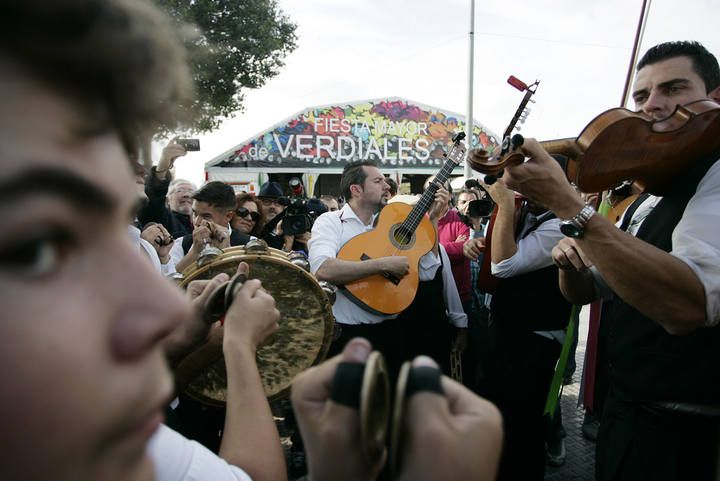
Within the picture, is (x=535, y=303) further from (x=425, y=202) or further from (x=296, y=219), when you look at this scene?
(x=296, y=219)

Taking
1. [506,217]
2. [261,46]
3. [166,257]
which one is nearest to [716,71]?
[506,217]

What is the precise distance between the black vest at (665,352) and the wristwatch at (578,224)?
0.35 metres

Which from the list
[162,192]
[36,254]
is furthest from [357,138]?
[36,254]

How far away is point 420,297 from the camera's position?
3449 millimetres

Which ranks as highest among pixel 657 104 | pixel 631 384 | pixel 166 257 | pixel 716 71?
pixel 716 71

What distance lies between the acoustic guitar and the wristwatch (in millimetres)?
1817

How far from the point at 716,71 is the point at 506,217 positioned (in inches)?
49.4

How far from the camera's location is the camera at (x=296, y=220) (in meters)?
4.38

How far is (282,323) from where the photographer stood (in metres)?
2.06

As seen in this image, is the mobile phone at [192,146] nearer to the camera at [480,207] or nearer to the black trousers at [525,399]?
the camera at [480,207]

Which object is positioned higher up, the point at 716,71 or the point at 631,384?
the point at 716,71

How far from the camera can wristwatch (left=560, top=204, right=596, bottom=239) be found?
4.78 ft

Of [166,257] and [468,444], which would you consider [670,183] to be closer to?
[468,444]

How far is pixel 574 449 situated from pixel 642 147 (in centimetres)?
301
